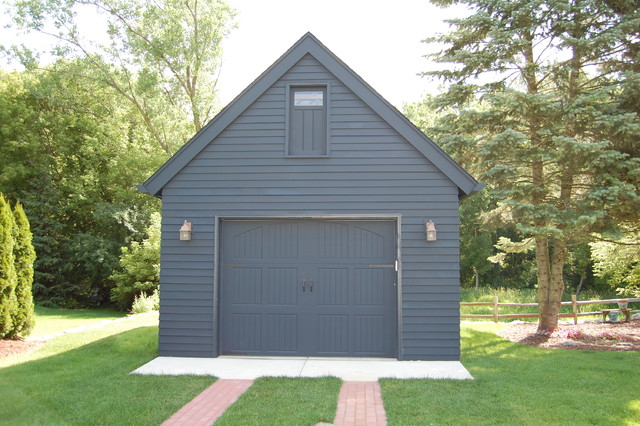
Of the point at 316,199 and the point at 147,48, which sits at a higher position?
the point at 147,48

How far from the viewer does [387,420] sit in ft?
17.6

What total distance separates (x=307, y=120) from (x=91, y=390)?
516 cm

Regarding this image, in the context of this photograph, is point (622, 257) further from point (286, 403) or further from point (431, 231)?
point (286, 403)

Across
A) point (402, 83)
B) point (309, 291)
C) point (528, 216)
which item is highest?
point (402, 83)

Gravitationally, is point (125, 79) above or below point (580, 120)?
above

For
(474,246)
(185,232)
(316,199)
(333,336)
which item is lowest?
(333,336)

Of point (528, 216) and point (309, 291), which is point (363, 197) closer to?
point (309, 291)

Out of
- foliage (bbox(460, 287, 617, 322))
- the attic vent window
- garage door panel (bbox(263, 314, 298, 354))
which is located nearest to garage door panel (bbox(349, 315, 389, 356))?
garage door panel (bbox(263, 314, 298, 354))

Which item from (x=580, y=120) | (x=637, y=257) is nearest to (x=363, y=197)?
(x=580, y=120)

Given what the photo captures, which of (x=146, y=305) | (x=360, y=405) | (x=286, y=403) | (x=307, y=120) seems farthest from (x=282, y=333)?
(x=146, y=305)

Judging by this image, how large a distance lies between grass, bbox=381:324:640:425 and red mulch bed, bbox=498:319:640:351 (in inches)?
52.6

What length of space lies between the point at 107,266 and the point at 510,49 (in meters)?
16.6

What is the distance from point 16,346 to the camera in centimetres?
954

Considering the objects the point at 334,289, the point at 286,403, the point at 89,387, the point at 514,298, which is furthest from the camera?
the point at 514,298
